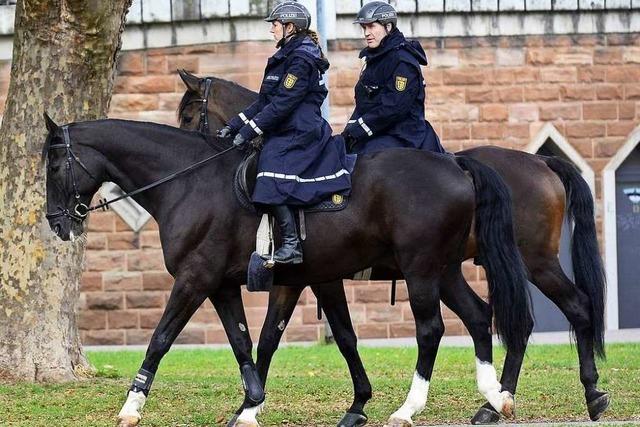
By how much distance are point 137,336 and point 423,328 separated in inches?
366

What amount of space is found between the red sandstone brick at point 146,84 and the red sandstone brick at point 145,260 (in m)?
1.93

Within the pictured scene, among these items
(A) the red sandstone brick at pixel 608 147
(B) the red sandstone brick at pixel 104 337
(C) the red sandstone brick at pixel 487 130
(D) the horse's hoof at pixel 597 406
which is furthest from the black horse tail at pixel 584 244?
(B) the red sandstone brick at pixel 104 337

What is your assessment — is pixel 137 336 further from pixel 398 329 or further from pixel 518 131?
pixel 518 131

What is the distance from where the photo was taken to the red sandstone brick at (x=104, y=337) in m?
18.8

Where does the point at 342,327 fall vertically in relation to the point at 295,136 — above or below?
below

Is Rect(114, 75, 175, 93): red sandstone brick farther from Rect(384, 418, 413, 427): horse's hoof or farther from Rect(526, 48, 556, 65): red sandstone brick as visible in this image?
Rect(384, 418, 413, 427): horse's hoof

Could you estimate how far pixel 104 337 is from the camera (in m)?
18.8

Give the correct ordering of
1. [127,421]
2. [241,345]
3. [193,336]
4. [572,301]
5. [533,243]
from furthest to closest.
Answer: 1. [193,336]
2. [533,243]
3. [572,301]
4. [241,345]
5. [127,421]

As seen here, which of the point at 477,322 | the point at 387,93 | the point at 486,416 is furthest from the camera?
the point at 387,93

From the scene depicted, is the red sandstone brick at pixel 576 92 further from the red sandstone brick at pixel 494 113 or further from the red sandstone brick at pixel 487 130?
the red sandstone brick at pixel 487 130

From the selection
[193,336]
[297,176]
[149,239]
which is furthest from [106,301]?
[297,176]

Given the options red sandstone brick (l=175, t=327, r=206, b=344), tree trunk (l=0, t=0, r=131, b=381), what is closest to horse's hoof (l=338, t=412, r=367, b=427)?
tree trunk (l=0, t=0, r=131, b=381)

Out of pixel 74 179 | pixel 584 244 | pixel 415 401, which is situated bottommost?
pixel 415 401

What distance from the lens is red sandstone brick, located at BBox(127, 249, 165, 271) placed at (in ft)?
61.7
